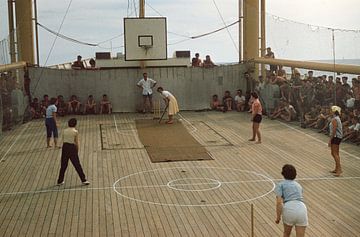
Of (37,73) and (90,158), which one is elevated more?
(37,73)

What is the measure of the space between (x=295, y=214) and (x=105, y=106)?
19.1m

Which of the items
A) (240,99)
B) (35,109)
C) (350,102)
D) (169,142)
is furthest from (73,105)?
(350,102)

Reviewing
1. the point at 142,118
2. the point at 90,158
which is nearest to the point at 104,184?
the point at 90,158

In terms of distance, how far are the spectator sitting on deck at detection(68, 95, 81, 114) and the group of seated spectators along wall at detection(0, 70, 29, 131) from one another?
6.86ft

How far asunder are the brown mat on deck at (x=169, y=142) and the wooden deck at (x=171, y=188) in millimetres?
363

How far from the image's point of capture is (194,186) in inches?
549

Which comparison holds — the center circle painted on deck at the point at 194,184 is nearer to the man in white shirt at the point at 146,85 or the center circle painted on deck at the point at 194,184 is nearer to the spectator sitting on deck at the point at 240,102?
the man in white shirt at the point at 146,85

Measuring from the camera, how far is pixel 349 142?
1872cm

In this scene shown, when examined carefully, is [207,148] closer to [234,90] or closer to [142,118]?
[142,118]

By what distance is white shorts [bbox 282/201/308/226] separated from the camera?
863cm

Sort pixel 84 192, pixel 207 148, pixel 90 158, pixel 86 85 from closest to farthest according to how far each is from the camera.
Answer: pixel 84 192, pixel 90 158, pixel 207 148, pixel 86 85

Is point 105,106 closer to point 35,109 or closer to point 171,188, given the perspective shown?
point 35,109

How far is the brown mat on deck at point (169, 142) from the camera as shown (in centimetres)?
1727

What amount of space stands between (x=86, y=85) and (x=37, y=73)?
225cm
